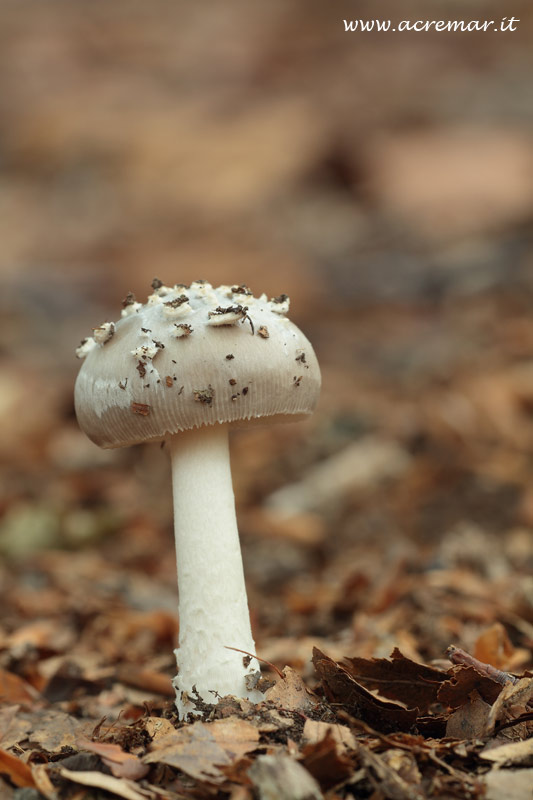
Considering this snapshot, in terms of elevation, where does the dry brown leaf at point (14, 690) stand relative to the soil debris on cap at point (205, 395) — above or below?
below

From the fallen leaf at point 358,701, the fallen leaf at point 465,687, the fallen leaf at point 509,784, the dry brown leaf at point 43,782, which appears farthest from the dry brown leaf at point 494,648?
the dry brown leaf at point 43,782

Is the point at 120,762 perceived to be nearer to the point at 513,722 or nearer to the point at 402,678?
the point at 402,678

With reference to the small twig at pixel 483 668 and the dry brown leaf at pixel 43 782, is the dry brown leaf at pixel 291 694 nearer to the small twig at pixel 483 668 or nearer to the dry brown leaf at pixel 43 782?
the small twig at pixel 483 668

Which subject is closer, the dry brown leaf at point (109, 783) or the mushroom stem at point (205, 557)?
the dry brown leaf at point (109, 783)

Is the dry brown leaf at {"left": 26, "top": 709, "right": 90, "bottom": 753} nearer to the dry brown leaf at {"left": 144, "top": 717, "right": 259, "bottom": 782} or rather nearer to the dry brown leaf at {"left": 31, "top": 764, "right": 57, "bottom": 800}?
the dry brown leaf at {"left": 31, "top": 764, "right": 57, "bottom": 800}

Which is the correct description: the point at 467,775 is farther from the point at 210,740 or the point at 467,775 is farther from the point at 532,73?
the point at 532,73
